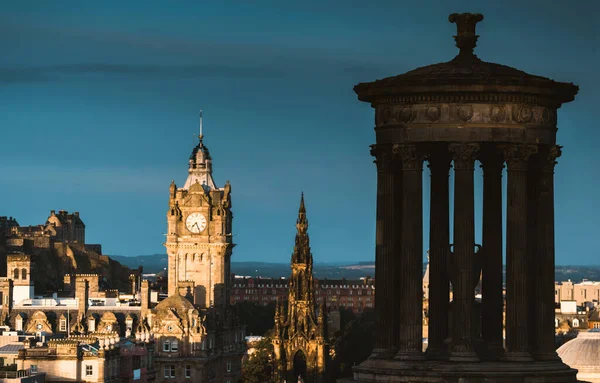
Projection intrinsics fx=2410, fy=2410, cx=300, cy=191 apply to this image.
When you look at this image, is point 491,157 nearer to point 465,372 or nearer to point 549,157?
point 549,157

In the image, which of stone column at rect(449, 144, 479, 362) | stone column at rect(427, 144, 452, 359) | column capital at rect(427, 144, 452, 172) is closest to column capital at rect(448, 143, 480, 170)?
stone column at rect(449, 144, 479, 362)

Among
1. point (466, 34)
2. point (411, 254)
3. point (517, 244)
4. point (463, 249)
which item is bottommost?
point (411, 254)

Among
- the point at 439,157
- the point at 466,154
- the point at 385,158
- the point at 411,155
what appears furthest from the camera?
the point at 439,157

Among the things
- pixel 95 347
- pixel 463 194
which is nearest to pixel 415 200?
pixel 463 194

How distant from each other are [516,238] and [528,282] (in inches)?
45.0

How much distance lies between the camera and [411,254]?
58.1m

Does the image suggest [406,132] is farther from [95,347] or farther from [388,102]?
[95,347]

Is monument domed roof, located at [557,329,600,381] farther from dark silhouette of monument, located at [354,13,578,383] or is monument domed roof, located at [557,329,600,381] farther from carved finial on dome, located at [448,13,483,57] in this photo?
carved finial on dome, located at [448,13,483,57]

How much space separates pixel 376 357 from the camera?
5878 cm

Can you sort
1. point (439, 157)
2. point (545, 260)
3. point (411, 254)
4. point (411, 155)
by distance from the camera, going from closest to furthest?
point (411, 155) → point (411, 254) → point (545, 260) → point (439, 157)

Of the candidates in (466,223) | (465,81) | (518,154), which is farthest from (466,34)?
(466,223)

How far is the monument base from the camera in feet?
187

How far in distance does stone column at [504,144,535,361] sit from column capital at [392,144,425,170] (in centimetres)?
207

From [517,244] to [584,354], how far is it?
3146cm
